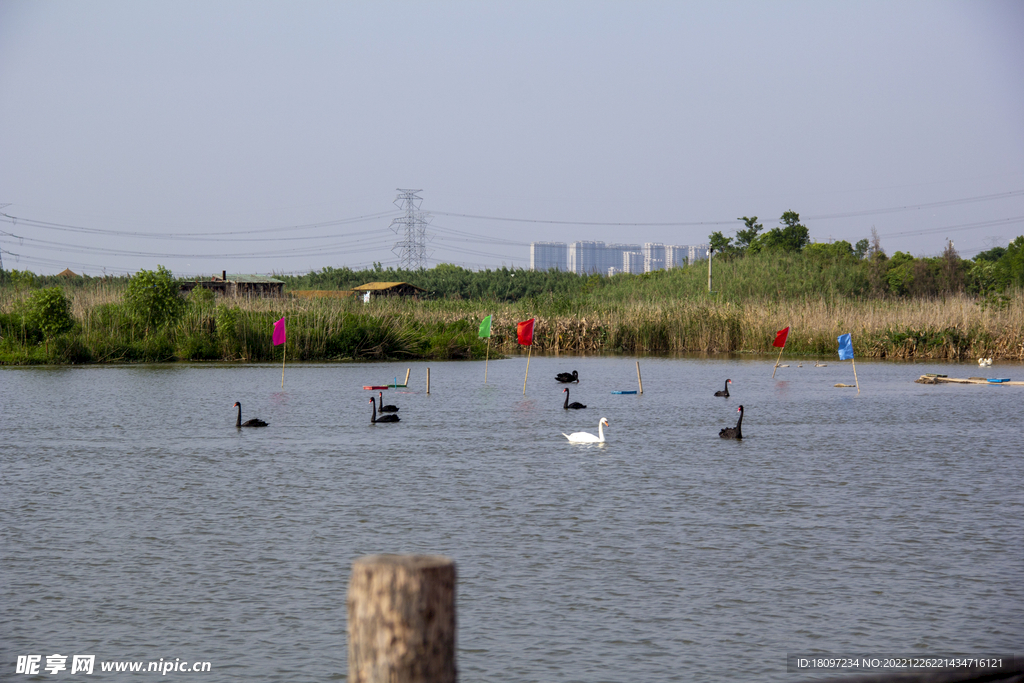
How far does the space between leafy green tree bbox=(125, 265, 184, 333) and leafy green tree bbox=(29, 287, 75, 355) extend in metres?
2.76

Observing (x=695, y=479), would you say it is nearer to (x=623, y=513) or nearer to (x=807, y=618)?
(x=623, y=513)

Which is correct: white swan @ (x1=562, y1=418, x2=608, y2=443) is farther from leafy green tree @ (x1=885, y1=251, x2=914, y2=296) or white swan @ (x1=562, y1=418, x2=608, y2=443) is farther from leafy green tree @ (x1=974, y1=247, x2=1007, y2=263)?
leafy green tree @ (x1=974, y1=247, x2=1007, y2=263)

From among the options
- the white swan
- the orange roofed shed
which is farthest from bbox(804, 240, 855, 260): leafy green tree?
the white swan

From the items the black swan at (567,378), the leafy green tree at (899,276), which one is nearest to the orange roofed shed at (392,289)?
the leafy green tree at (899,276)

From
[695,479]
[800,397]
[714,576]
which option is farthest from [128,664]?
[800,397]

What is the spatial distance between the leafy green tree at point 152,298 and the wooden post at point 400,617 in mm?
36232

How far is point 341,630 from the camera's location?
7312 mm

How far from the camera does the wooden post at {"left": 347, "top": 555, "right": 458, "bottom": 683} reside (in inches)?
141

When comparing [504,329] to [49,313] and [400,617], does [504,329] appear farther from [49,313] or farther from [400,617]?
[400,617]

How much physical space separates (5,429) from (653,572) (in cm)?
1435

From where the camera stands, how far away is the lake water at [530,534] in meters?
7.13

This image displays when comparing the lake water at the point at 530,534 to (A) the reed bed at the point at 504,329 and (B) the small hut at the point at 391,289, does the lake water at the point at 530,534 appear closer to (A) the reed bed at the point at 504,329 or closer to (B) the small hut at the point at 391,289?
(A) the reed bed at the point at 504,329

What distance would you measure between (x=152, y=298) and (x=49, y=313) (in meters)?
3.85

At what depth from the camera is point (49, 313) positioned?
3469 cm
